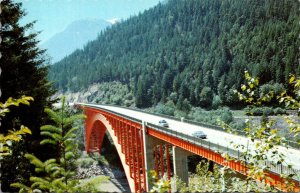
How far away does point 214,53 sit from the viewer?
5842 inches

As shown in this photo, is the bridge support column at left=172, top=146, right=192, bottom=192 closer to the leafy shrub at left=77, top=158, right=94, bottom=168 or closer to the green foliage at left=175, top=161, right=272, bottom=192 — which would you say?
the green foliage at left=175, top=161, right=272, bottom=192

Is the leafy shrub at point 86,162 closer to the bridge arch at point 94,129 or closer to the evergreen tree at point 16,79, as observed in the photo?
the bridge arch at point 94,129

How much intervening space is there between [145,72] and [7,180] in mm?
155328

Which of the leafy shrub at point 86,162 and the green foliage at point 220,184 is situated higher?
the green foliage at point 220,184

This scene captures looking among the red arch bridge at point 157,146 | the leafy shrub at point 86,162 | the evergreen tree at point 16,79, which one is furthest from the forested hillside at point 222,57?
the evergreen tree at point 16,79

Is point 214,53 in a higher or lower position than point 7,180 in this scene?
higher

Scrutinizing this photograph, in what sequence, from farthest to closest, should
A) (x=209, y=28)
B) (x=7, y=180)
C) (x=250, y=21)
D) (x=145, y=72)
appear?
1. (x=209, y=28)
2. (x=145, y=72)
3. (x=250, y=21)
4. (x=7, y=180)

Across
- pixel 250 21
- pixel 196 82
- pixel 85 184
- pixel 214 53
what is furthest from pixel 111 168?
pixel 250 21

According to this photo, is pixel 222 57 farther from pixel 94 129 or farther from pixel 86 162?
pixel 86 162

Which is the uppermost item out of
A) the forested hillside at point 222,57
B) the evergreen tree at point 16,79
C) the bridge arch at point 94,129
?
the forested hillside at point 222,57

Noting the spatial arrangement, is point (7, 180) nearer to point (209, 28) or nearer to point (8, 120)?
point (8, 120)

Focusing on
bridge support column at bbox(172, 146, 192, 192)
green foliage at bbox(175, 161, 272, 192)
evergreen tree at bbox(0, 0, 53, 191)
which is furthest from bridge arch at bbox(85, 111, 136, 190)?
green foliage at bbox(175, 161, 272, 192)

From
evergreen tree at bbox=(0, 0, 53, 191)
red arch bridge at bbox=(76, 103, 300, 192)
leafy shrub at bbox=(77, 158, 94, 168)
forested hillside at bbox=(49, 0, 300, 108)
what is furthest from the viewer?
forested hillside at bbox=(49, 0, 300, 108)

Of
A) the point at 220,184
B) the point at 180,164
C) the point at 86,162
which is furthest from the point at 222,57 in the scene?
the point at 220,184
